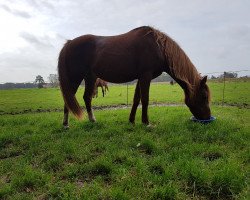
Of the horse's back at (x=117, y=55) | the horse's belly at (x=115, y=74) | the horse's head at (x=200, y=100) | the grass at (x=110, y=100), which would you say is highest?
the horse's back at (x=117, y=55)

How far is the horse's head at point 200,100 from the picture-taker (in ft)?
23.7

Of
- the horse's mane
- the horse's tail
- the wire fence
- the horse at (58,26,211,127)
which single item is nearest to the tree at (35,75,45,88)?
the wire fence

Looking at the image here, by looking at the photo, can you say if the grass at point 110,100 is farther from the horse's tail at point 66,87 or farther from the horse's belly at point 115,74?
the horse's tail at point 66,87

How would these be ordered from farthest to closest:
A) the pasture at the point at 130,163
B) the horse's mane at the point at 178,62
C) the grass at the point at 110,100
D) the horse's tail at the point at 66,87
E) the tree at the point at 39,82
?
the tree at the point at 39,82 → the grass at the point at 110,100 → the horse's tail at the point at 66,87 → the horse's mane at the point at 178,62 → the pasture at the point at 130,163

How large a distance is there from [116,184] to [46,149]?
2.31 m

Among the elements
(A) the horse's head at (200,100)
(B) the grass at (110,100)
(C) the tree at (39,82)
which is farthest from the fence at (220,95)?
(C) the tree at (39,82)

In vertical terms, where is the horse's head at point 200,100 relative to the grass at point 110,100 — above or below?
above

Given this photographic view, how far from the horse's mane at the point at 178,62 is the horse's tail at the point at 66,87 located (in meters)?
2.60

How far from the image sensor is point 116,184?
3.98 metres

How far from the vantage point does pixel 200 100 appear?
24.0 feet

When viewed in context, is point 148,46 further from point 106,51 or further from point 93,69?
point 93,69

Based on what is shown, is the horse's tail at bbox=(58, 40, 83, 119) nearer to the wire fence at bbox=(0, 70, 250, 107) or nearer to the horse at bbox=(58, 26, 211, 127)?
the horse at bbox=(58, 26, 211, 127)

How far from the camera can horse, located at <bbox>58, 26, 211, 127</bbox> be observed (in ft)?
23.6

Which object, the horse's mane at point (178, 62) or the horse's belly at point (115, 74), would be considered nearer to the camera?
the horse's mane at point (178, 62)
